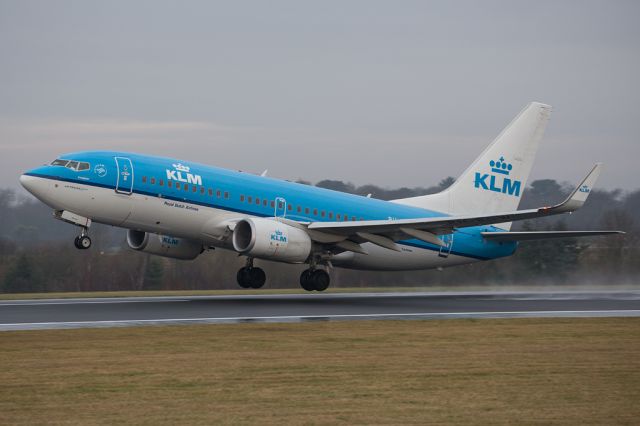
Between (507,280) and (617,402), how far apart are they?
31.7 metres

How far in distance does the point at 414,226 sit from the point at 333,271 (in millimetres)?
17461

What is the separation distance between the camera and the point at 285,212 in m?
35.2

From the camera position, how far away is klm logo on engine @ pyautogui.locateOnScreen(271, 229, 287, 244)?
3225cm

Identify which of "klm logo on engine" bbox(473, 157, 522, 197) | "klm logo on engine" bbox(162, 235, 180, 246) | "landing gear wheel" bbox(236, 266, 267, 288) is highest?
"klm logo on engine" bbox(473, 157, 522, 197)

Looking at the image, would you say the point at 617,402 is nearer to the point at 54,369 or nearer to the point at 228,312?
the point at 54,369

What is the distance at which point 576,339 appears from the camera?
867 inches

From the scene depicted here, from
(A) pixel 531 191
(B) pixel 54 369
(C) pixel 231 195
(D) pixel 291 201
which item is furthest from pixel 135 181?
(A) pixel 531 191

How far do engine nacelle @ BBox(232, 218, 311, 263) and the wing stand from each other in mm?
982

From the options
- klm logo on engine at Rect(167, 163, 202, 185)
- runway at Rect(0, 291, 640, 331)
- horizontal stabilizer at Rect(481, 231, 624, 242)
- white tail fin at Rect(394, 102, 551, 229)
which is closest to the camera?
runway at Rect(0, 291, 640, 331)

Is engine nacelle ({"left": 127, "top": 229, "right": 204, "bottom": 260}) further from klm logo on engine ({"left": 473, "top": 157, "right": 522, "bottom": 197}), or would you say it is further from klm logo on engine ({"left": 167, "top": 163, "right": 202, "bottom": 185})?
klm logo on engine ({"left": 473, "top": 157, "right": 522, "bottom": 197})

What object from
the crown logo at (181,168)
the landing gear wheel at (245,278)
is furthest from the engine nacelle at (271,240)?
the landing gear wheel at (245,278)

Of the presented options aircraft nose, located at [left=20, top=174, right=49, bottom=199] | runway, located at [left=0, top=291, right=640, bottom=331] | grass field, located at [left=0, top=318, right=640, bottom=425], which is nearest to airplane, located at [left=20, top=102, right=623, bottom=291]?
aircraft nose, located at [left=20, top=174, right=49, bottom=199]

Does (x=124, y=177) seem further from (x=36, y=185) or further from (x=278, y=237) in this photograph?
(x=278, y=237)

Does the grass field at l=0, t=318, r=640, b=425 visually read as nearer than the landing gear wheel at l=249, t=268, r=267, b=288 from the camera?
Yes
